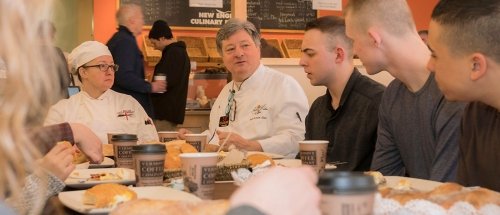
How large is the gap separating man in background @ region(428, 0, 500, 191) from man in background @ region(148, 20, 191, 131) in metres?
4.30

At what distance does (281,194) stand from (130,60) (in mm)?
4774

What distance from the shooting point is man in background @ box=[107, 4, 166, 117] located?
5352 millimetres

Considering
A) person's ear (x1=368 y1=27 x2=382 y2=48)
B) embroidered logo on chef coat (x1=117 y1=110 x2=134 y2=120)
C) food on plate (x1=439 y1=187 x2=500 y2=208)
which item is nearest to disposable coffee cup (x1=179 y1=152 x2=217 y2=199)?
food on plate (x1=439 y1=187 x2=500 y2=208)

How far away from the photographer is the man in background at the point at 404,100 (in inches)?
93.2

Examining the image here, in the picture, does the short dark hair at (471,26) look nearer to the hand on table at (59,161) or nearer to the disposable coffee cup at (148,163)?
the disposable coffee cup at (148,163)

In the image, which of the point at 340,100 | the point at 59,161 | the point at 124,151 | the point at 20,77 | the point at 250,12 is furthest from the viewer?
the point at 250,12

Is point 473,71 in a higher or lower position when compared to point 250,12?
lower

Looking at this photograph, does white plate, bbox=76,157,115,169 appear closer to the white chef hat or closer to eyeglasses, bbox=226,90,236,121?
eyeglasses, bbox=226,90,236,121

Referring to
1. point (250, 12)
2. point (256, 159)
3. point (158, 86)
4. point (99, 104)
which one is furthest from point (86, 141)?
point (250, 12)

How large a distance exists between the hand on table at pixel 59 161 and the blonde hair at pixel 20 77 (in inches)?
35.7

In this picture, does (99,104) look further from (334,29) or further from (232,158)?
(232,158)

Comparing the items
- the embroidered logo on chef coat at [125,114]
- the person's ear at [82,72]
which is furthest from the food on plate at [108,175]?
the person's ear at [82,72]

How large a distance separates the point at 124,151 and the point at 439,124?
1.22 metres

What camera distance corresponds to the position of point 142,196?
5.75 feet
